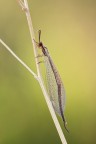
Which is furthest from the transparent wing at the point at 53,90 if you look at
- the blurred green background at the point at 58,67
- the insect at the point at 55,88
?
the blurred green background at the point at 58,67

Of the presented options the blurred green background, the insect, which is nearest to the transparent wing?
the insect

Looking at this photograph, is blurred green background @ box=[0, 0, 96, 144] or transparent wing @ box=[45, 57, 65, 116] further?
blurred green background @ box=[0, 0, 96, 144]

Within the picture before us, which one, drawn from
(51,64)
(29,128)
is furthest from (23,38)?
(51,64)

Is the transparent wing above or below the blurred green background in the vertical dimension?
below

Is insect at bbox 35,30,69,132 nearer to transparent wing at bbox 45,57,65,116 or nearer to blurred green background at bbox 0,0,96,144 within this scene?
transparent wing at bbox 45,57,65,116

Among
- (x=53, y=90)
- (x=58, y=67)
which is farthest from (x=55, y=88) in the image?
(x=58, y=67)

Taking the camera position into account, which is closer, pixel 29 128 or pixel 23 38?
pixel 29 128

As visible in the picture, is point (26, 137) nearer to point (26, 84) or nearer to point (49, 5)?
point (26, 84)

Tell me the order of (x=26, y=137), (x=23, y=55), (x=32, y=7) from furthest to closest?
(x=32, y=7)
(x=23, y=55)
(x=26, y=137)
